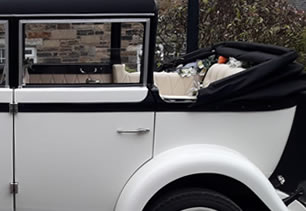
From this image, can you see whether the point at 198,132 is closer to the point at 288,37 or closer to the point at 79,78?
the point at 79,78

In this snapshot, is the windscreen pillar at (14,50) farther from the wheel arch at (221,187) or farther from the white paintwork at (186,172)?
the wheel arch at (221,187)

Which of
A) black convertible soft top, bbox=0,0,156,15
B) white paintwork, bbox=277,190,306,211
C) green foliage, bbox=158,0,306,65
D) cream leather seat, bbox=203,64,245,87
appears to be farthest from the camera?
green foliage, bbox=158,0,306,65

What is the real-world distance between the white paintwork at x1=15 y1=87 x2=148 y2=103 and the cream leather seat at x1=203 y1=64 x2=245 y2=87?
843 millimetres

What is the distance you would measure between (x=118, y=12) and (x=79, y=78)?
1.86 ft

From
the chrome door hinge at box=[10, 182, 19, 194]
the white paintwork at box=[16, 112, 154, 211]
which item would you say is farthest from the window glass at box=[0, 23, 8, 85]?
the chrome door hinge at box=[10, 182, 19, 194]

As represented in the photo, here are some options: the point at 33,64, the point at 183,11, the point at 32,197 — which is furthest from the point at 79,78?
the point at 183,11

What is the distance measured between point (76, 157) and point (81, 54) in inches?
27.2

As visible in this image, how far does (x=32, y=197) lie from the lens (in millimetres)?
3709

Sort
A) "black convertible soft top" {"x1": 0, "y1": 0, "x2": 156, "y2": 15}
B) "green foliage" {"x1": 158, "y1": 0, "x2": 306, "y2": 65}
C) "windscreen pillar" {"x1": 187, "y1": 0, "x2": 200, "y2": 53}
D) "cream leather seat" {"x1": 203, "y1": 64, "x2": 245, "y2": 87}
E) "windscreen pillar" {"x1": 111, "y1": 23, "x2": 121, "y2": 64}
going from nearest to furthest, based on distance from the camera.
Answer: "black convertible soft top" {"x1": 0, "y1": 0, "x2": 156, "y2": 15} < "windscreen pillar" {"x1": 111, "y1": 23, "x2": 121, "y2": 64} < "cream leather seat" {"x1": 203, "y1": 64, "x2": 245, "y2": 87} < "windscreen pillar" {"x1": 187, "y1": 0, "x2": 200, "y2": 53} < "green foliage" {"x1": 158, "y1": 0, "x2": 306, "y2": 65}

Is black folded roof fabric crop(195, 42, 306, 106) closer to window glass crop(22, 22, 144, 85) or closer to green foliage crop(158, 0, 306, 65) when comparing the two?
window glass crop(22, 22, 144, 85)

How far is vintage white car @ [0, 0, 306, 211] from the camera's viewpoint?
3.61 meters

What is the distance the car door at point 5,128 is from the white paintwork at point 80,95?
86mm

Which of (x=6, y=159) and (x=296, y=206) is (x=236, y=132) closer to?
(x=296, y=206)

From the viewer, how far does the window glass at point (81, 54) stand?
370 centimetres
